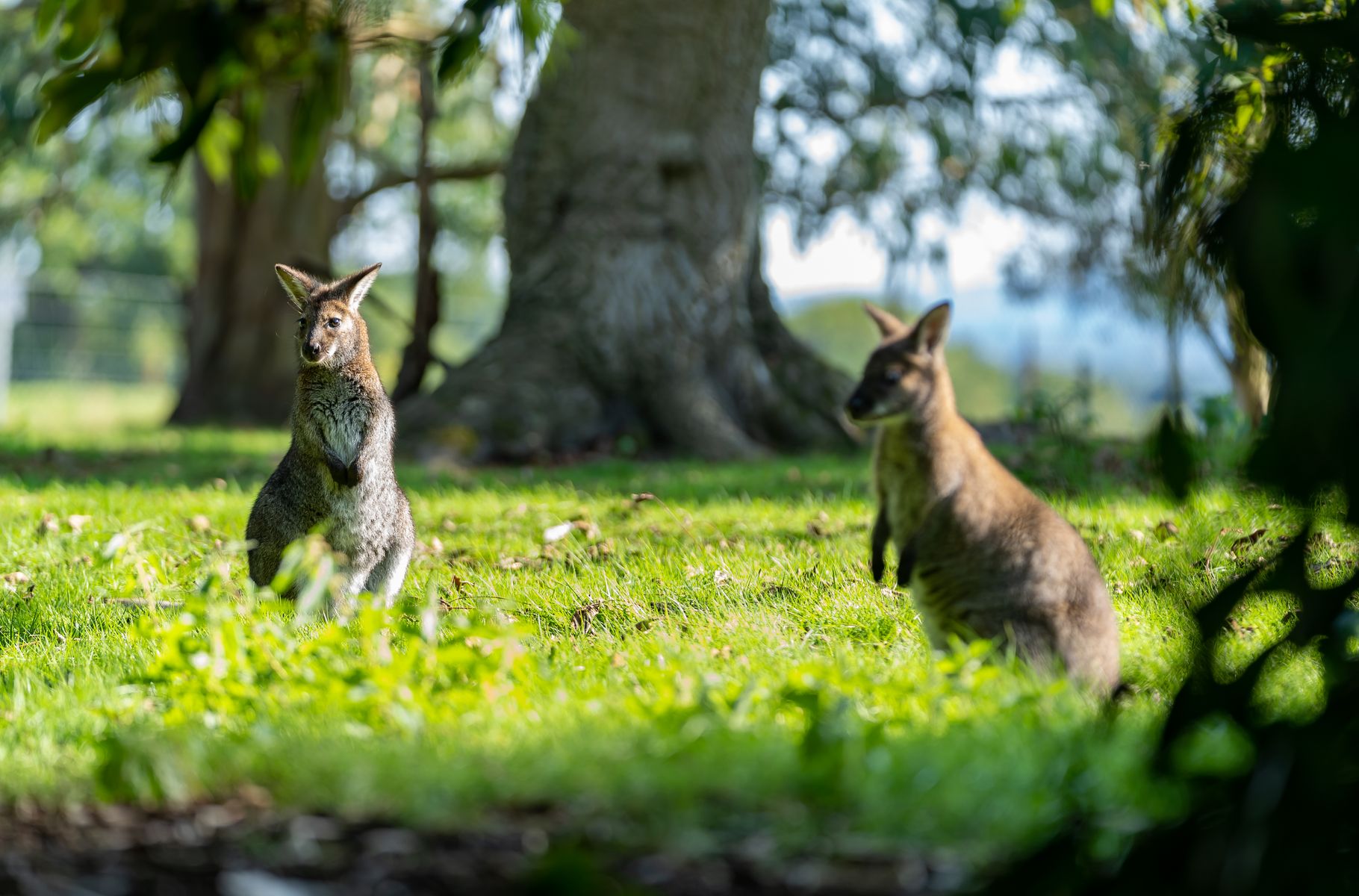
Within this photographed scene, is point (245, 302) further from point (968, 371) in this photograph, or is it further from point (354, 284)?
point (968, 371)

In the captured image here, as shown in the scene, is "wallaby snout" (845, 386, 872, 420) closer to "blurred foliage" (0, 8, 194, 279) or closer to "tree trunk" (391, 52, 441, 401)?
"blurred foliage" (0, 8, 194, 279)

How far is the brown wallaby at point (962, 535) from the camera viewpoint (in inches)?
157

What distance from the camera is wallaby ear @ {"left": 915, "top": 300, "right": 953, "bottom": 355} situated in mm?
4699

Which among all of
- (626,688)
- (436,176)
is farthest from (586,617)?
(436,176)

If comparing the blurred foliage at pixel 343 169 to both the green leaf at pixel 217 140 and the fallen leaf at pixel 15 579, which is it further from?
the fallen leaf at pixel 15 579

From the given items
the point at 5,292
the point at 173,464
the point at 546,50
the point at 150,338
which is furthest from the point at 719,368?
the point at 150,338

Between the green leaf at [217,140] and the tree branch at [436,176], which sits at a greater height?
the tree branch at [436,176]

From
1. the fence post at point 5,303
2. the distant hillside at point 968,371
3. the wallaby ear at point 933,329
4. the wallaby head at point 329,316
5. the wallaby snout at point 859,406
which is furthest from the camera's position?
the distant hillside at point 968,371

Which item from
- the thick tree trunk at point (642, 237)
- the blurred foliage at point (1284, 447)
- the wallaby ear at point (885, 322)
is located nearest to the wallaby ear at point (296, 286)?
the wallaby ear at point (885, 322)

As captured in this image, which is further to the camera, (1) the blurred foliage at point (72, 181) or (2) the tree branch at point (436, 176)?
(2) the tree branch at point (436, 176)

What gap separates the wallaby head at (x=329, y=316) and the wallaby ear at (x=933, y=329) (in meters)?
2.27

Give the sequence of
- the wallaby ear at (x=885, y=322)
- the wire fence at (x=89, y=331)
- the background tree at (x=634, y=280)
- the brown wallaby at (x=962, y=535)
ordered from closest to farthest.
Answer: the brown wallaby at (x=962, y=535) < the wallaby ear at (x=885, y=322) < the background tree at (x=634, y=280) < the wire fence at (x=89, y=331)

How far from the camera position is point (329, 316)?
213 inches

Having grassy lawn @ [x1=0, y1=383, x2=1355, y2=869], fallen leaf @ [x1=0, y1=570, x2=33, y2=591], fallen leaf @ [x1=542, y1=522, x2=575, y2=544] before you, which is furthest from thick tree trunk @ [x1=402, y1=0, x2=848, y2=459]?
fallen leaf @ [x1=0, y1=570, x2=33, y2=591]
